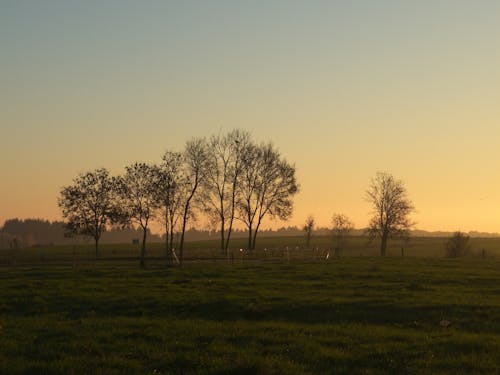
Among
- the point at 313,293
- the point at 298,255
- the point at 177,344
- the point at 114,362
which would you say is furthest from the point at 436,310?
the point at 298,255

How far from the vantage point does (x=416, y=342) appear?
58.1 ft

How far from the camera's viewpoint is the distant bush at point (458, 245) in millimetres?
95750

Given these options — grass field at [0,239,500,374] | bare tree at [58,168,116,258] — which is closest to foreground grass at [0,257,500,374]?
grass field at [0,239,500,374]

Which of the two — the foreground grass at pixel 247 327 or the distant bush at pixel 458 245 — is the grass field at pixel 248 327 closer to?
the foreground grass at pixel 247 327

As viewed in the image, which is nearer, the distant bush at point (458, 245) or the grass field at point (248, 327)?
the grass field at point (248, 327)

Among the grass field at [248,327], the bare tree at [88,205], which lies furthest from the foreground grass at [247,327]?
the bare tree at [88,205]

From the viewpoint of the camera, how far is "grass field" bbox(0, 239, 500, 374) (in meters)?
14.7

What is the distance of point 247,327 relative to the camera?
20203 millimetres

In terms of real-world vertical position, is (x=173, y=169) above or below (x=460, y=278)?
above

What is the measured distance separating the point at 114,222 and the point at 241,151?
2491 cm

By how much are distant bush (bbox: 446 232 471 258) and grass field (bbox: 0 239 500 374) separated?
204ft

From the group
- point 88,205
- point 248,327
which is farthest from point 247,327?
point 88,205

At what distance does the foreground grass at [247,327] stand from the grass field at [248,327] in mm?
53

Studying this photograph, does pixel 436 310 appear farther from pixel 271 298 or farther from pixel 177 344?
pixel 177 344
